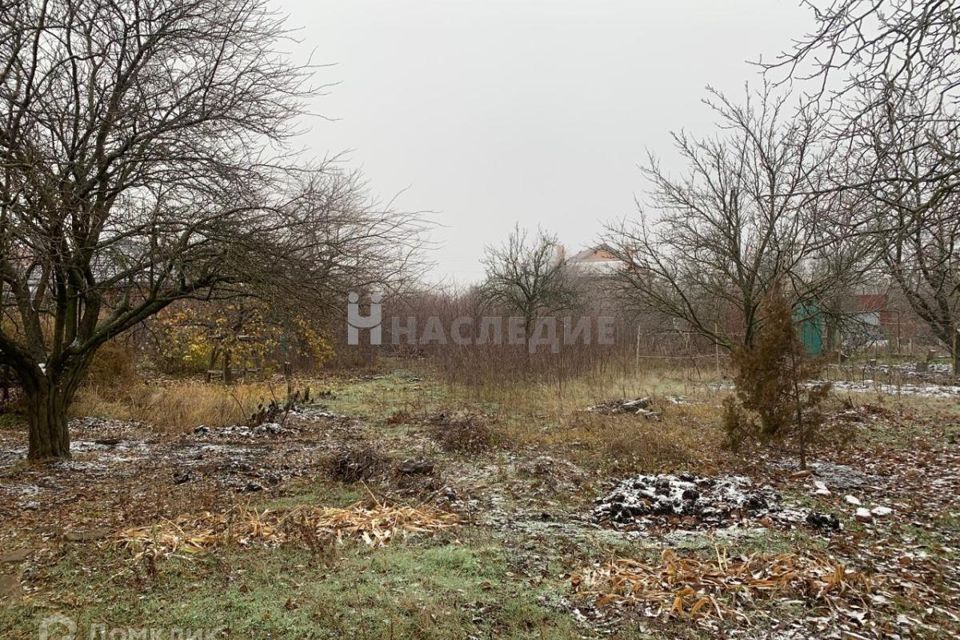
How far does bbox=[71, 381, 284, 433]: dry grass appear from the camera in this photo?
10.2m

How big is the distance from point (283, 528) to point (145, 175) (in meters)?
3.93

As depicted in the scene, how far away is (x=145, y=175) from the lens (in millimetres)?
6211

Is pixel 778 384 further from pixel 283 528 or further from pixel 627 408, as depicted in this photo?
pixel 283 528

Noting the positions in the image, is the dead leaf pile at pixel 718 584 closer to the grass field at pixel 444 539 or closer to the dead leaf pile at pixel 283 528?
the grass field at pixel 444 539

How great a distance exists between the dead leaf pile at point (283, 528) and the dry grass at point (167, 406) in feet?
17.8

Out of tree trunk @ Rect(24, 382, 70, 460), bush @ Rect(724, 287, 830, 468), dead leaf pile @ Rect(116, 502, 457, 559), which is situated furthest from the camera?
bush @ Rect(724, 287, 830, 468)

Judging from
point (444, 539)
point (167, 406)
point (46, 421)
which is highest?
point (46, 421)

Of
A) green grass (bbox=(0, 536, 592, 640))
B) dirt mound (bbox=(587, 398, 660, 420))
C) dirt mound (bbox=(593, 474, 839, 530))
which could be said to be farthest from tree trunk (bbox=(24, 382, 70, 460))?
dirt mound (bbox=(587, 398, 660, 420))

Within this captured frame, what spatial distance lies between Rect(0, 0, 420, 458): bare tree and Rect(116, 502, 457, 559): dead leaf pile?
2179 mm

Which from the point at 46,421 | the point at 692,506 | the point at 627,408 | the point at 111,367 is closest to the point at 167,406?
the point at 111,367

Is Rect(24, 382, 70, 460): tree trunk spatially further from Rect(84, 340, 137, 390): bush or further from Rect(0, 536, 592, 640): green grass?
Rect(84, 340, 137, 390): bush

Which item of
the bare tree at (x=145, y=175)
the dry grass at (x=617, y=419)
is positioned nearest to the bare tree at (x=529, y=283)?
the dry grass at (x=617, y=419)

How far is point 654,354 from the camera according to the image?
18.8 metres

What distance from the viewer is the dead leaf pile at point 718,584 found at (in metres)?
3.30
